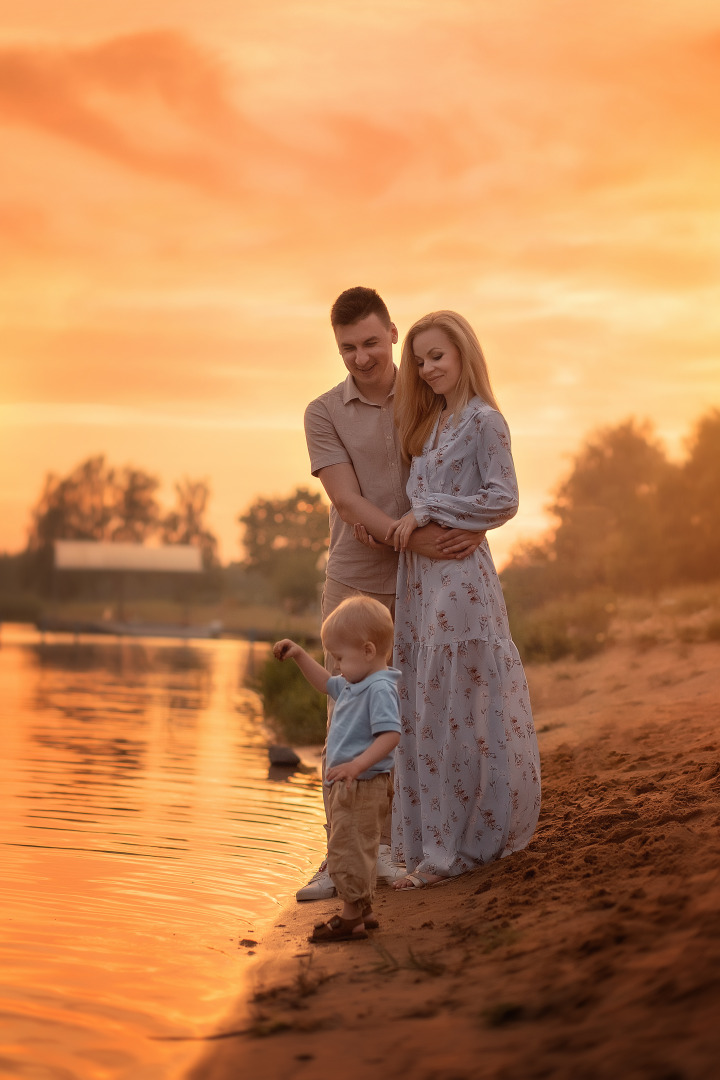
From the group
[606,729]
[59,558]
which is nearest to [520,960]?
[606,729]

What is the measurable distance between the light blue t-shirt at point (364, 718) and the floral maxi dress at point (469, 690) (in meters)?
0.61

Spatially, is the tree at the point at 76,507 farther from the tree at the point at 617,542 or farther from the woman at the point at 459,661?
the woman at the point at 459,661

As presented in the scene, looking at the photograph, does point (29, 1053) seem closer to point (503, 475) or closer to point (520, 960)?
point (520, 960)

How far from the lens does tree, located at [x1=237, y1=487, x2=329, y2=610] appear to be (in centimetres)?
6069

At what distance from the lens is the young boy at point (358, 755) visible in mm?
3602

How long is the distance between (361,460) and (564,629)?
1142cm

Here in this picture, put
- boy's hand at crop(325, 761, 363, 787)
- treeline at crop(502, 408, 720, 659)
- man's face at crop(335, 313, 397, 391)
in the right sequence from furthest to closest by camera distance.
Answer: treeline at crop(502, 408, 720, 659) < man's face at crop(335, 313, 397, 391) < boy's hand at crop(325, 761, 363, 787)

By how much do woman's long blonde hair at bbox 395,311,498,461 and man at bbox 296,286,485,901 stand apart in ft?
0.39

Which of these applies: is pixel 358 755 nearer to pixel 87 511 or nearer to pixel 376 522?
pixel 376 522

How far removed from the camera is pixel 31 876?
180 inches

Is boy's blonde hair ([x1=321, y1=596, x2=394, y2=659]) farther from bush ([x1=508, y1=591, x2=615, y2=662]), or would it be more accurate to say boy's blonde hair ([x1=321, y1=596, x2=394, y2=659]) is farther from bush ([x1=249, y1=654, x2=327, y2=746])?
bush ([x1=508, y1=591, x2=615, y2=662])

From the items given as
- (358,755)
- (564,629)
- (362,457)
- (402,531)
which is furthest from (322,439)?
(564,629)

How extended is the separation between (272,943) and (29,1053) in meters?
1.12

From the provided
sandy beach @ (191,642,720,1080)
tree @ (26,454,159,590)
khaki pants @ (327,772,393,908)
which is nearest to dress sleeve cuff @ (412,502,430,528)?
khaki pants @ (327,772,393,908)
